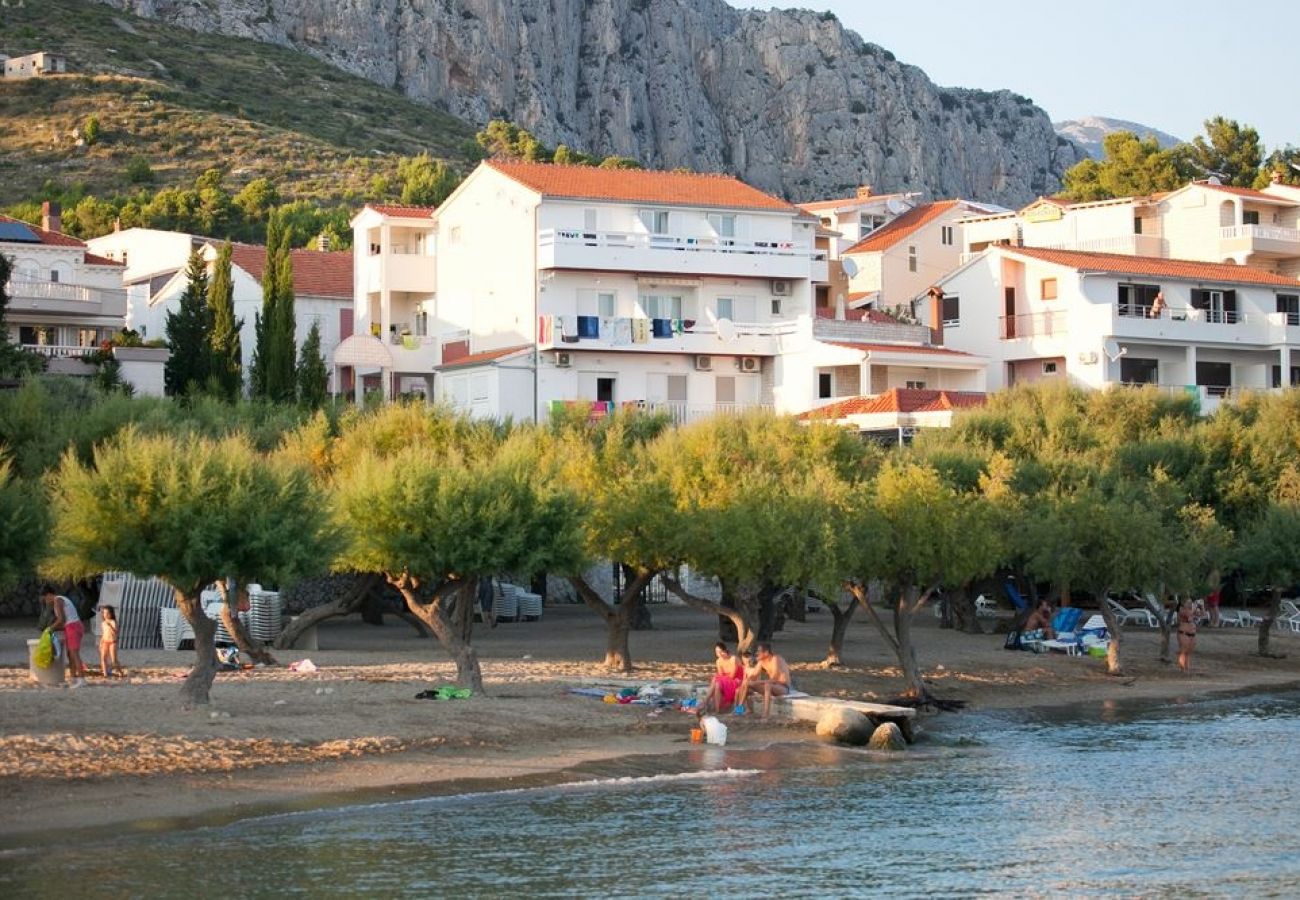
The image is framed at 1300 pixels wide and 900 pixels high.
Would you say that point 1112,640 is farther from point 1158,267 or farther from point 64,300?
point 64,300

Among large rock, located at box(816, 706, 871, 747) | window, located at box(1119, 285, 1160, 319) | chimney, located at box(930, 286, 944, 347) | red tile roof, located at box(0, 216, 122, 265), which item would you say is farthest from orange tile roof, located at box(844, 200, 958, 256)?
large rock, located at box(816, 706, 871, 747)

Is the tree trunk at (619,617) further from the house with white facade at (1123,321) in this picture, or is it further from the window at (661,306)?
the house with white facade at (1123,321)

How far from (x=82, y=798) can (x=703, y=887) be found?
32.8 feet

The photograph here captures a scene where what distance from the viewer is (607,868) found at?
2594cm

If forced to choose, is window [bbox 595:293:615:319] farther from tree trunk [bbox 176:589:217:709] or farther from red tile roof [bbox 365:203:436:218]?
tree trunk [bbox 176:589:217:709]

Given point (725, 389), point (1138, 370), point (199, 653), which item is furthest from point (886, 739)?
point (1138, 370)

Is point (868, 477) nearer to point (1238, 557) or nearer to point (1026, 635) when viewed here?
point (1026, 635)

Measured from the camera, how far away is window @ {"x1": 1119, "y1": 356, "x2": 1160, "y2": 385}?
77.0 metres

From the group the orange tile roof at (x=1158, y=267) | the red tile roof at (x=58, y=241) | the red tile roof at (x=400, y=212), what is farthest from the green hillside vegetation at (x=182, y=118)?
the orange tile roof at (x=1158, y=267)

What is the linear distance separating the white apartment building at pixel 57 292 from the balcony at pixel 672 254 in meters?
19.8

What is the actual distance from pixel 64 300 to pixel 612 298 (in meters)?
23.6

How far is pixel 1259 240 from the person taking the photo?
89.8 meters

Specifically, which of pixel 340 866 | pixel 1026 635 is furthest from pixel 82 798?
pixel 1026 635

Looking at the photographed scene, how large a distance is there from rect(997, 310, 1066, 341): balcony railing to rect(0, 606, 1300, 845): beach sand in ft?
82.6
